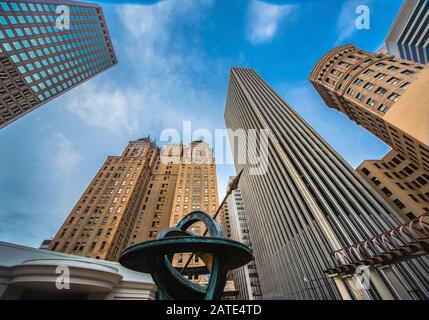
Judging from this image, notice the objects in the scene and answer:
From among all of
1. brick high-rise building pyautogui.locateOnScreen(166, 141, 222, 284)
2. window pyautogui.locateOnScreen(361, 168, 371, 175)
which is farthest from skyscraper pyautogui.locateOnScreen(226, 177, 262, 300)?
window pyautogui.locateOnScreen(361, 168, 371, 175)

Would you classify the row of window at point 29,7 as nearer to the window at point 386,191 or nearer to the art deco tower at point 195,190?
the art deco tower at point 195,190

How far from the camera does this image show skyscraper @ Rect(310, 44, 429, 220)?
3234 cm

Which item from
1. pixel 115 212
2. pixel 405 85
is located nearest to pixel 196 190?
pixel 115 212

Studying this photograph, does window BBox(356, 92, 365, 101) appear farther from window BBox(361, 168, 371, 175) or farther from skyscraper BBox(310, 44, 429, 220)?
window BBox(361, 168, 371, 175)

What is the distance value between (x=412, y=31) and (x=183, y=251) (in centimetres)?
Answer: 7740

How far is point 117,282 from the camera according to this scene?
953cm

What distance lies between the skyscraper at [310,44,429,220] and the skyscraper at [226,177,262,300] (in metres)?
42.7

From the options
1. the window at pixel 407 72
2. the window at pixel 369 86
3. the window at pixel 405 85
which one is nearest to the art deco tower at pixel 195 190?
the window at pixel 369 86

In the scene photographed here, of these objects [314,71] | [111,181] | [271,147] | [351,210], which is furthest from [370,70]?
[111,181]

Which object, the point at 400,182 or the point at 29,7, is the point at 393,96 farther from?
the point at 29,7

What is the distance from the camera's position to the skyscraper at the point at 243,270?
56.7m

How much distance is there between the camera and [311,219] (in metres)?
28.7

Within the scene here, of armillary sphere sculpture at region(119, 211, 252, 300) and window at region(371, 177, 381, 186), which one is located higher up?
window at region(371, 177, 381, 186)
